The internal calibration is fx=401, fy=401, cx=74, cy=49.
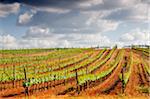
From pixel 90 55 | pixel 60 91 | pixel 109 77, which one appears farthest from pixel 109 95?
pixel 90 55

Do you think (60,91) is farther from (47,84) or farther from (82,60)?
(82,60)

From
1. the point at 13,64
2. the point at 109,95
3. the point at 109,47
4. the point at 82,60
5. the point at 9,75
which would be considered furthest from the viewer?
the point at 109,47

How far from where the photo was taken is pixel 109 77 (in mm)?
45750

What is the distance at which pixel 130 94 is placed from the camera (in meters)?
36.1

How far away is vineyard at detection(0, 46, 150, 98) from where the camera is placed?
3691 centimetres

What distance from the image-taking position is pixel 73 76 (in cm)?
4516

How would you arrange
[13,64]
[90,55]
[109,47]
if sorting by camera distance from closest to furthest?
[13,64] < [90,55] < [109,47]

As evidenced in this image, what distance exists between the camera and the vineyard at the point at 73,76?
1453 inches

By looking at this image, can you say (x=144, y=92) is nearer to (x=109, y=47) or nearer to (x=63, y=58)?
(x=63, y=58)

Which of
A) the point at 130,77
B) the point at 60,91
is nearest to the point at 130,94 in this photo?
the point at 60,91

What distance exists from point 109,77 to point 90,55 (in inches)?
982

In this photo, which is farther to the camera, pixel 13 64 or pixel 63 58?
pixel 63 58

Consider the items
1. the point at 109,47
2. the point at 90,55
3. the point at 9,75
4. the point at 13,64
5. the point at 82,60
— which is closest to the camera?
the point at 9,75

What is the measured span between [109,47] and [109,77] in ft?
131
